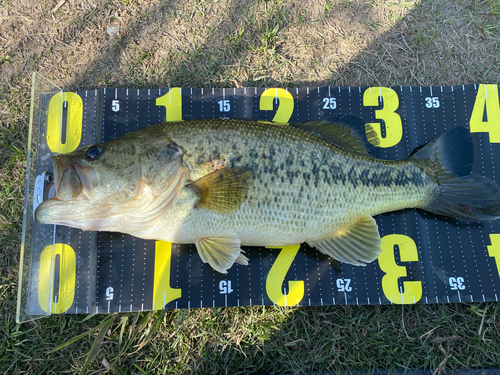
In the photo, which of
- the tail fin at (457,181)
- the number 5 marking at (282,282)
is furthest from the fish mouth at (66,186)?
the tail fin at (457,181)

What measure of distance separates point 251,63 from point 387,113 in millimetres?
1554

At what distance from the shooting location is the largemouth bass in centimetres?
212

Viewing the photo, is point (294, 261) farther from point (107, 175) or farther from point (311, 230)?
point (107, 175)

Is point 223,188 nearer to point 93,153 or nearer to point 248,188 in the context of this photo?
point 248,188

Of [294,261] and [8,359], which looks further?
[294,261]

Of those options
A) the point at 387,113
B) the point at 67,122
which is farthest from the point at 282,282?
the point at 67,122

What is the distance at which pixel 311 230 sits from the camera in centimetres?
243

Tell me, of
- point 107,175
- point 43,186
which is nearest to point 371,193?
point 107,175

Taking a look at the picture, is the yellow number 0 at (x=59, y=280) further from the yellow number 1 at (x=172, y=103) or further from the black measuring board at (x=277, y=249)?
the yellow number 1 at (x=172, y=103)

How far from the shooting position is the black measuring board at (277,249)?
8.71ft

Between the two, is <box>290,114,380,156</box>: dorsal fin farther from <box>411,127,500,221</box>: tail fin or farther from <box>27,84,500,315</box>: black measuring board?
<box>411,127,500,221</box>: tail fin

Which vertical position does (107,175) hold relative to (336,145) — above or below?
below

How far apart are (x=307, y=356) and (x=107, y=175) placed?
230cm

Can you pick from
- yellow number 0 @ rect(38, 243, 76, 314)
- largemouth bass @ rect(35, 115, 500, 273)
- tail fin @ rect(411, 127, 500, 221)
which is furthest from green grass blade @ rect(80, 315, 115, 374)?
tail fin @ rect(411, 127, 500, 221)
